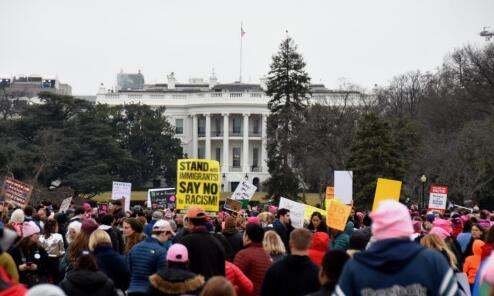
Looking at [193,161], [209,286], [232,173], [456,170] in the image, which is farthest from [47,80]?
[209,286]

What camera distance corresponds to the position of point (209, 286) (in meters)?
6.78

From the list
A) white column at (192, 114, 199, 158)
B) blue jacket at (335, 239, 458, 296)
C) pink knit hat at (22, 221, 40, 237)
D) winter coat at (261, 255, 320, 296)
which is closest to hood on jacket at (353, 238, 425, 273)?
blue jacket at (335, 239, 458, 296)

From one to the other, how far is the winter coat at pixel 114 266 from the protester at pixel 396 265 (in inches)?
187

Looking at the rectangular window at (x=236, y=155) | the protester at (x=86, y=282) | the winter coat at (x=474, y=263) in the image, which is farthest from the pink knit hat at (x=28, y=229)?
the rectangular window at (x=236, y=155)

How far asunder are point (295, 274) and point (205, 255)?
1908mm

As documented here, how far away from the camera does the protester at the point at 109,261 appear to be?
1081cm

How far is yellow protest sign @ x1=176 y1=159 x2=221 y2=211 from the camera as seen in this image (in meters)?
17.2

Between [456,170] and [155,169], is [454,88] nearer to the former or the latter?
[456,170]

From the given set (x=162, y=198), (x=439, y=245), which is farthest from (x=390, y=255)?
(x=162, y=198)

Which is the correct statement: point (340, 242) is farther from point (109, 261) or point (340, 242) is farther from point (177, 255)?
point (177, 255)

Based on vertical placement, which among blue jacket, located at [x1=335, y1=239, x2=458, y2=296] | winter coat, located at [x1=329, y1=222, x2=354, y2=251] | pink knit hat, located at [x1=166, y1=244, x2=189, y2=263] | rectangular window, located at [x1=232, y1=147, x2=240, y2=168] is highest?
blue jacket, located at [x1=335, y1=239, x2=458, y2=296]

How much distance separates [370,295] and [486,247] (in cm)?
523

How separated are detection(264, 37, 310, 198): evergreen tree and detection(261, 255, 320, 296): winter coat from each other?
62169 mm

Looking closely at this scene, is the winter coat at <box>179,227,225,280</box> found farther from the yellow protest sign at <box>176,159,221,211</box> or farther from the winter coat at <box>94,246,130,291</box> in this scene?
the yellow protest sign at <box>176,159,221,211</box>
